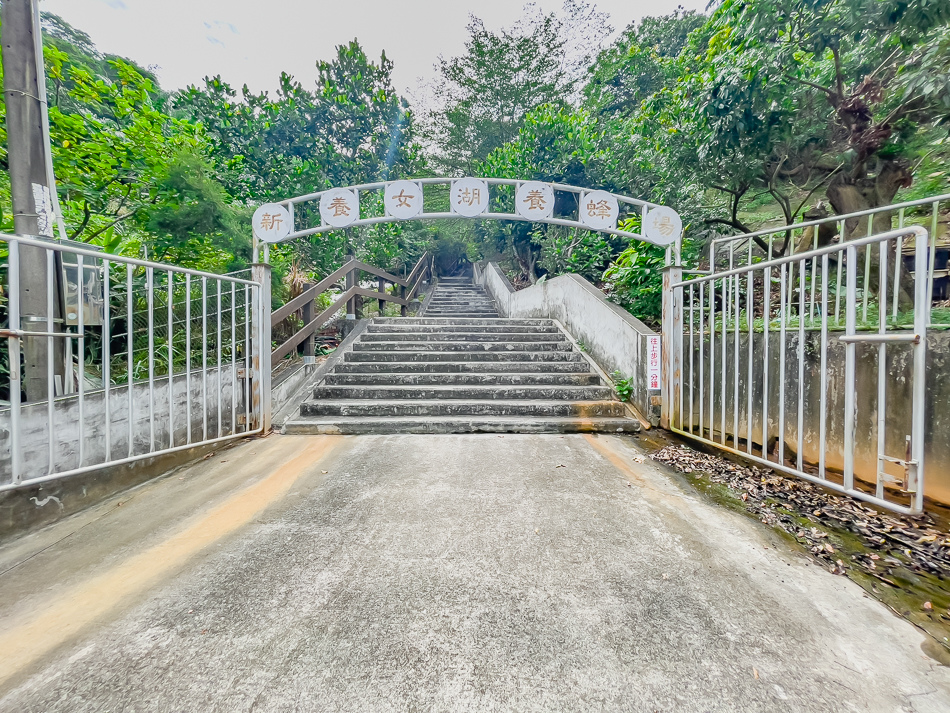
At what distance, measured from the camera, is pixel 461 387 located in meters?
3.96

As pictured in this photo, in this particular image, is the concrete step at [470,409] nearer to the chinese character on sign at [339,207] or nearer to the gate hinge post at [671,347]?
the gate hinge post at [671,347]

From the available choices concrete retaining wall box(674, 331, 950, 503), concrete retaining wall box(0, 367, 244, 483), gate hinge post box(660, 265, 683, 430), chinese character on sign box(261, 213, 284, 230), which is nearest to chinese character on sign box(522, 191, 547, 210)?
gate hinge post box(660, 265, 683, 430)

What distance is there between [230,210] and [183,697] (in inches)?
191

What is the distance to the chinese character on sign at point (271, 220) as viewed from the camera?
3.52m

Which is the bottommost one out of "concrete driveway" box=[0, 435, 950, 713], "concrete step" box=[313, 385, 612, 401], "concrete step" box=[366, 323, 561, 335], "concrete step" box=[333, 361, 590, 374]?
"concrete driveway" box=[0, 435, 950, 713]

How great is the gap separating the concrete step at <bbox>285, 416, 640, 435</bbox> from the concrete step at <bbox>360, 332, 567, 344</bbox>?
1.94 meters

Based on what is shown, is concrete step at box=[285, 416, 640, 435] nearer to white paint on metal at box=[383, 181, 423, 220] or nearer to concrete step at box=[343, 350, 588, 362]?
concrete step at box=[343, 350, 588, 362]

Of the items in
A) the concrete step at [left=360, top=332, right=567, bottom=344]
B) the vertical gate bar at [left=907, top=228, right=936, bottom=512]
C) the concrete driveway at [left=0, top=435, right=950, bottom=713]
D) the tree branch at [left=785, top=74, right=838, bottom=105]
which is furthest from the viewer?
the concrete step at [left=360, top=332, right=567, bottom=344]

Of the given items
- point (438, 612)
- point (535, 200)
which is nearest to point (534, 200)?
point (535, 200)

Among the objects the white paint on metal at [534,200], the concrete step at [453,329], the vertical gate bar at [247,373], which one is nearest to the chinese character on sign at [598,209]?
the white paint on metal at [534,200]

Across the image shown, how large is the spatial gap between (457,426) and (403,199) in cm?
235

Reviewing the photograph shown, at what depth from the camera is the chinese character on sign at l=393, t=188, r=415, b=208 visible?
12.1ft

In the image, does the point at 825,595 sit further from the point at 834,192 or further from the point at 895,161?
the point at 895,161

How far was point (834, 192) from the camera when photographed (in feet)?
13.8
